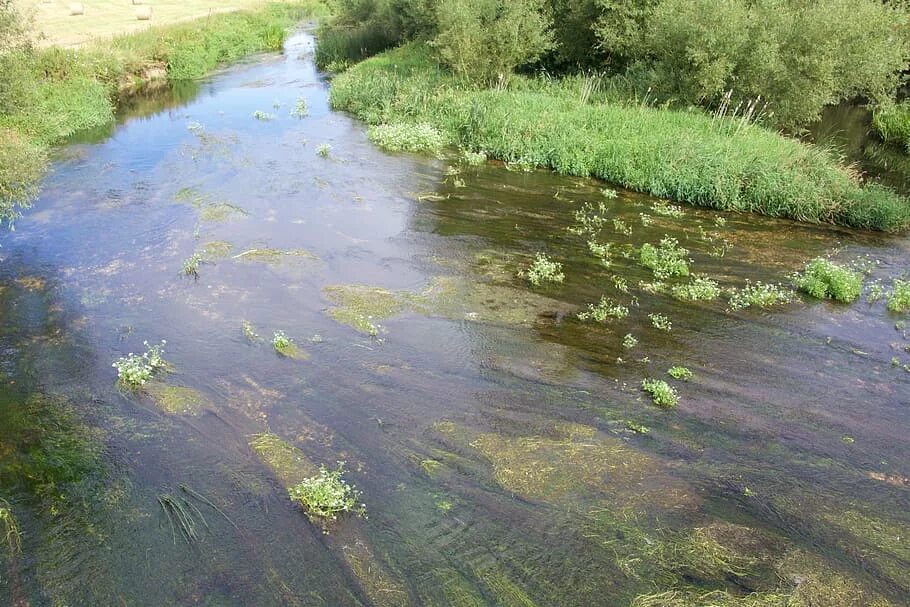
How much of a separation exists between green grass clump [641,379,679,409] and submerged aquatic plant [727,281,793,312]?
384 centimetres

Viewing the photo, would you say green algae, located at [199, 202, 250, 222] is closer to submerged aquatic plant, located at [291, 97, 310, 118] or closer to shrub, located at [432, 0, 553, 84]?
submerged aquatic plant, located at [291, 97, 310, 118]

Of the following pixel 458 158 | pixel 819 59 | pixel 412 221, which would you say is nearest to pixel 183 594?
pixel 412 221

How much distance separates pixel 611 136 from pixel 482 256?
896 cm

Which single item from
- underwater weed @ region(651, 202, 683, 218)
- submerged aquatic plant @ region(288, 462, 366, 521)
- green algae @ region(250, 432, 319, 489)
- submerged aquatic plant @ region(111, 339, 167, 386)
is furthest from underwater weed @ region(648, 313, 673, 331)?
submerged aquatic plant @ region(111, 339, 167, 386)

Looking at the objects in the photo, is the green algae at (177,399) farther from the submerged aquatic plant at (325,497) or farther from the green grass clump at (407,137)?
the green grass clump at (407,137)

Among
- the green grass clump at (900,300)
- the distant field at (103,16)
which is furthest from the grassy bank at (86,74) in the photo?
the green grass clump at (900,300)

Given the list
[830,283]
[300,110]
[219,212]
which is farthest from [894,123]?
[219,212]

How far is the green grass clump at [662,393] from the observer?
10641mm

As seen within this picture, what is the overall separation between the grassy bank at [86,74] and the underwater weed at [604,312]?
13.0 meters

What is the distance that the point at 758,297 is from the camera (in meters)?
14.0

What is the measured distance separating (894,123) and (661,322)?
21.8 meters

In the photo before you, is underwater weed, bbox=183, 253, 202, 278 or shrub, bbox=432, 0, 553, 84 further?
shrub, bbox=432, 0, 553, 84

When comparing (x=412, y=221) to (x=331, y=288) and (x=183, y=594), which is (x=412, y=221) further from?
(x=183, y=594)

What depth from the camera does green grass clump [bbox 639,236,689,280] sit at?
15.1m
